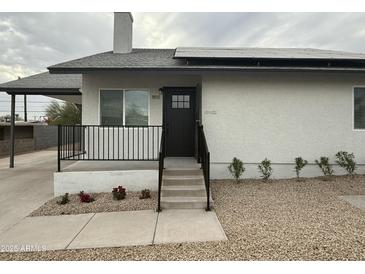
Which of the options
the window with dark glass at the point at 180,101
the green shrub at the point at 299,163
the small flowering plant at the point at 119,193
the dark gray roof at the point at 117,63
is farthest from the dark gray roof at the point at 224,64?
the small flowering plant at the point at 119,193

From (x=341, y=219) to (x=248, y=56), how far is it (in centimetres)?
490

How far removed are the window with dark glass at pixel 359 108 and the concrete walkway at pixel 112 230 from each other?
5.70 m

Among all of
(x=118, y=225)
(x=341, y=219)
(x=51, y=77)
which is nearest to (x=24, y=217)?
(x=118, y=225)

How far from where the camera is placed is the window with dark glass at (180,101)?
7.77 metres

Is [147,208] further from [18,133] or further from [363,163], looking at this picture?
[18,133]

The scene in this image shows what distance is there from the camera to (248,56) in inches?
283

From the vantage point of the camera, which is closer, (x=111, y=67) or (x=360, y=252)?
(x=360, y=252)

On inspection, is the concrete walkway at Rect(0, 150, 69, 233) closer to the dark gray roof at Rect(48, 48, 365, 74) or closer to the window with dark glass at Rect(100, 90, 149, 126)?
the window with dark glass at Rect(100, 90, 149, 126)

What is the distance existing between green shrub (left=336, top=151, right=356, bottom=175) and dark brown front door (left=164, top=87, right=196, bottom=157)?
14.2 ft

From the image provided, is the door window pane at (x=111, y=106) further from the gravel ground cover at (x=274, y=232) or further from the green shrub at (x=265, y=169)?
the green shrub at (x=265, y=169)

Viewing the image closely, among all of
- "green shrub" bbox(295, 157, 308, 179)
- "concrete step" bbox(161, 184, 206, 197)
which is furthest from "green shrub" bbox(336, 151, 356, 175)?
"concrete step" bbox(161, 184, 206, 197)

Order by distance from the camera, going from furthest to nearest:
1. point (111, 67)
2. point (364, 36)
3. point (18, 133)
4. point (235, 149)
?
point (18, 133)
point (364, 36)
point (235, 149)
point (111, 67)

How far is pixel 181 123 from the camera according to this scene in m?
7.81

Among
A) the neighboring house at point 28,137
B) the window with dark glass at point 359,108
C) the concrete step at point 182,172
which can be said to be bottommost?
the concrete step at point 182,172
